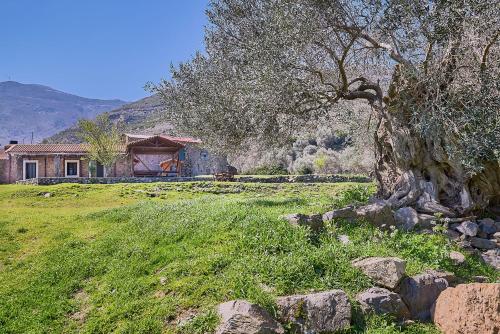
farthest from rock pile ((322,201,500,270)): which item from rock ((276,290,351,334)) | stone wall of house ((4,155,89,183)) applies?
stone wall of house ((4,155,89,183))

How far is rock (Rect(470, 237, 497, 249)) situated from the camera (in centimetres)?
1076

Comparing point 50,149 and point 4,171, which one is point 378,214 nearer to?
point 50,149

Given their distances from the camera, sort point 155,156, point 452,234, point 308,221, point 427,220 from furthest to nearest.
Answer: point 155,156, point 427,220, point 452,234, point 308,221

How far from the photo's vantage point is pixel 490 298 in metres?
6.15

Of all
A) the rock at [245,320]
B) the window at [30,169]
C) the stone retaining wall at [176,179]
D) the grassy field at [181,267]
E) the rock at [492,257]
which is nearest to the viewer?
the rock at [245,320]

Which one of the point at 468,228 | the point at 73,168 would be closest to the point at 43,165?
the point at 73,168

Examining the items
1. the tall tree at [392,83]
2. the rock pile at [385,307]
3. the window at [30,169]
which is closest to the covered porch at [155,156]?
the window at [30,169]

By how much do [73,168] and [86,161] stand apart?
1.93 m

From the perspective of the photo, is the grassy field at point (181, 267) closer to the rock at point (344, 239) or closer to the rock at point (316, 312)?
the rock at point (344, 239)

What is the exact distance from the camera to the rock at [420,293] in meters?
7.20

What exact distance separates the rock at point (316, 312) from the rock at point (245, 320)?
0.93ft

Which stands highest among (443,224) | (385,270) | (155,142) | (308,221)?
(155,142)

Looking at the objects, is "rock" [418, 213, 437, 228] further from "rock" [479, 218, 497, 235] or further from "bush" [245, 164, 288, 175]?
Answer: "bush" [245, 164, 288, 175]

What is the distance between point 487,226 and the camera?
37.8 ft
